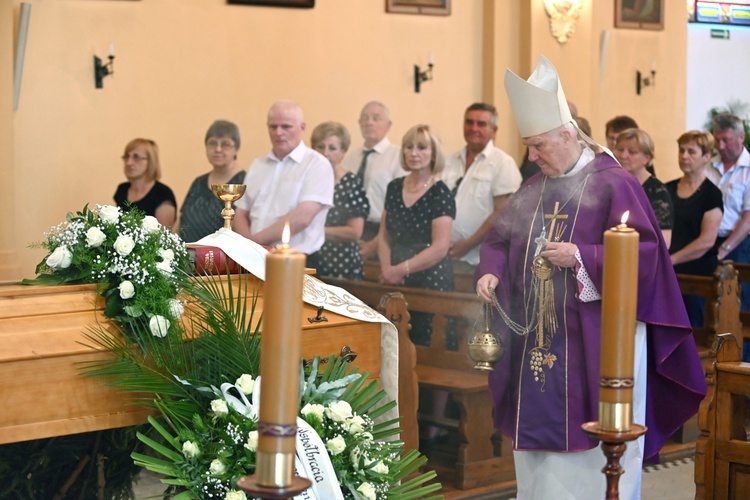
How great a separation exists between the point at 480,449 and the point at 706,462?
1779mm

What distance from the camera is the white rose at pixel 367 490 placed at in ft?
9.29

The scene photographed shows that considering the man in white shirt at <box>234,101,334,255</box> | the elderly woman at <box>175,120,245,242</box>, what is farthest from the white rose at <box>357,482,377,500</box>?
the elderly woman at <box>175,120,245,242</box>

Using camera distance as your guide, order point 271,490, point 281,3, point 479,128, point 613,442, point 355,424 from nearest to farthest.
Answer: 1. point 271,490
2. point 613,442
3. point 355,424
4. point 479,128
5. point 281,3

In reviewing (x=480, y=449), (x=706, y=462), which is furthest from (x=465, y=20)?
(x=706, y=462)

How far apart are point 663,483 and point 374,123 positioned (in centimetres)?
373

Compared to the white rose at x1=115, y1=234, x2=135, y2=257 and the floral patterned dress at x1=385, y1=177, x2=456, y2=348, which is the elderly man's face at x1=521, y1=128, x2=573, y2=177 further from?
the floral patterned dress at x1=385, y1=177, x2=456, y2=348

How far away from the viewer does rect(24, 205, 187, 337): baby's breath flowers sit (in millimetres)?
3168

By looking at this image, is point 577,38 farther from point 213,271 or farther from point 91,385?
point 91,385

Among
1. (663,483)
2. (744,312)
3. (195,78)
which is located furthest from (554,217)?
(195,78)

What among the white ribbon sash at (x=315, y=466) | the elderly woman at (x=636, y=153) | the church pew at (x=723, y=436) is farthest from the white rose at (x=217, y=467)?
the elderly woman at (x=636, y=153)

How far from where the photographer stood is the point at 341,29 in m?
10.1

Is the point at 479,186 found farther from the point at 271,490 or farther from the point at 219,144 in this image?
the point at 271,490

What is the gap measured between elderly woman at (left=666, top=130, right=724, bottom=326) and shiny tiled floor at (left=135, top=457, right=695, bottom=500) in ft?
4.87

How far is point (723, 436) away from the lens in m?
4.18
